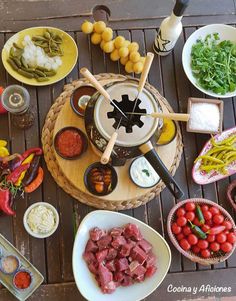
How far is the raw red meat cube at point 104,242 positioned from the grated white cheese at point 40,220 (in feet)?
0.69

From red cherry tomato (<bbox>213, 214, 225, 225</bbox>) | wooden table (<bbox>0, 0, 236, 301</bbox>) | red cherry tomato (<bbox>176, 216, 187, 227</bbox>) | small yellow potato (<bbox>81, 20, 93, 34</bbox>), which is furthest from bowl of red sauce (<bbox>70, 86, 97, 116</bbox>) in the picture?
red cherry tomato (<bbox>213, 214, 225, 225</bbox>)

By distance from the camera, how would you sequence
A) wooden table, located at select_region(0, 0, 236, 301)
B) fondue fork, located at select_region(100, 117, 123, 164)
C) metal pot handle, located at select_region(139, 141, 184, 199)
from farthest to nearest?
wooden table, located at select_region(0, 0, 236, 301)
metal pot handle, located at select_region(139, 141, 184, 199)
fondue fork, located at select_region(100, 117, 123, 164)

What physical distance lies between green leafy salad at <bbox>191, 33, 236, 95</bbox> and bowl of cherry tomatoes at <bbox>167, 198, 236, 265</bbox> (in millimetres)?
524

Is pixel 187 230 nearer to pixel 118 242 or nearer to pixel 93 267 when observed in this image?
pixel 118 242

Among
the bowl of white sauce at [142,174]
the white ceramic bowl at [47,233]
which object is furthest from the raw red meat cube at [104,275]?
the bowl of white sauce at [142,174]

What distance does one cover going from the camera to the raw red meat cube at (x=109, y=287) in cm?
190

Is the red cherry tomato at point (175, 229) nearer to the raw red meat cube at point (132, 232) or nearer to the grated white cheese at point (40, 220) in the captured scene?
the raw red meat cube at point (132, 232)

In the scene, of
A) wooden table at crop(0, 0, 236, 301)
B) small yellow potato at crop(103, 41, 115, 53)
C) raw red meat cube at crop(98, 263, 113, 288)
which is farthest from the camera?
small yellow potato at crop(103, 41, 115, 53)

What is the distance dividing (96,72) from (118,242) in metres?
0.78

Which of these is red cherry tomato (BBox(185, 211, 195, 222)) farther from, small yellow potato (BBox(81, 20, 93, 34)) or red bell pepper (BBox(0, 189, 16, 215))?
small yellow potato (BBox(81, 20, 93, 34))

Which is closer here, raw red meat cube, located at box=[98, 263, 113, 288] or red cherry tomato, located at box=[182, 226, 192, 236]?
raw red meat cube, located at box=[98, 263, 113, 288]

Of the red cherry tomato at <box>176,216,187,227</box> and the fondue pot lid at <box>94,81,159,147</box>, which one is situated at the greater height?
the fondue pot lid at <box>94,81,159,147</box>

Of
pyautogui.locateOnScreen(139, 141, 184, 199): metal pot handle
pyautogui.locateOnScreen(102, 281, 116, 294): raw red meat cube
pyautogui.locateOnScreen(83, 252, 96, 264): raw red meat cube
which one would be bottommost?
pyautogui.locateOnScreen(102, 281, 116, 294): raw red meat cube

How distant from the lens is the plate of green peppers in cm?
209
